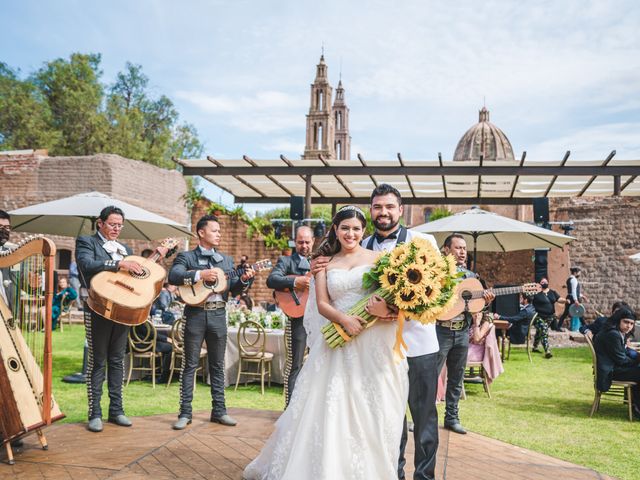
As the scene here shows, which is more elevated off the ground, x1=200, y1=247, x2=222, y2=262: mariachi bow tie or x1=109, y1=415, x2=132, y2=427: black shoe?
x1=200, y1=247, x2=222, y2=262: mariachi bow tie

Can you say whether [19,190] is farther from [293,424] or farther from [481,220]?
[293,424]

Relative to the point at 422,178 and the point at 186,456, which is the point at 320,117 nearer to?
the point at 422,178

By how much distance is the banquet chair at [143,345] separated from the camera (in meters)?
7.87

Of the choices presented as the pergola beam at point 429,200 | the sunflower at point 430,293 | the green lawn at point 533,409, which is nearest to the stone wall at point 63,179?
the pergola beam at point 429,200

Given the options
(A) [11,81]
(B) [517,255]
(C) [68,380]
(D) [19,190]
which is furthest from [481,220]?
(A) [11,81]

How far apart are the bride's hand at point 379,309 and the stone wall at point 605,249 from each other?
14.6 meters

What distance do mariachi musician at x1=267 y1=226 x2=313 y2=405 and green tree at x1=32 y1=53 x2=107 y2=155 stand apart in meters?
32.0

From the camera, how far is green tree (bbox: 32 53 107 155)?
3441 centimetres

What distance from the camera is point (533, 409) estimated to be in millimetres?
7125

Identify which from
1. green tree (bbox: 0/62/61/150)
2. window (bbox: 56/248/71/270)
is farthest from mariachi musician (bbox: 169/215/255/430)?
green tree (bbox: 0/62/61/150)

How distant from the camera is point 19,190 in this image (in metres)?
22.8

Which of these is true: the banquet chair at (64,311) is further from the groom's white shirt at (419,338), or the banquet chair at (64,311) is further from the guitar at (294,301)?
the groom's white shirt at (419,338)

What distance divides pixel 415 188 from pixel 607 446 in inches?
421

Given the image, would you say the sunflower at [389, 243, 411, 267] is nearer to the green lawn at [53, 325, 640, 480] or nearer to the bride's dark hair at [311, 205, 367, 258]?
the bride's dark hair at [311, 205, 367, 258]
